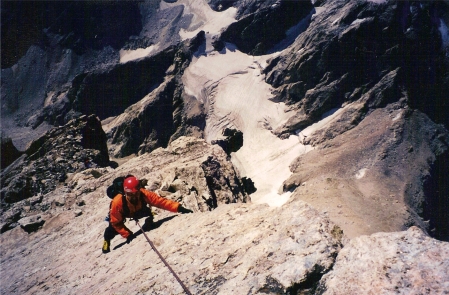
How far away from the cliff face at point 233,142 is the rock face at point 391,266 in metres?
0.02

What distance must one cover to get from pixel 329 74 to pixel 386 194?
948 inches

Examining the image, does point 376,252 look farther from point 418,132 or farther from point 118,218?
point 418,132

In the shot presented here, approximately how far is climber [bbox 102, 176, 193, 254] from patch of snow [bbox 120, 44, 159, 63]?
192 feet

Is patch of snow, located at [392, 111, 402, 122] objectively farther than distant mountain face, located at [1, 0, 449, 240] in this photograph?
Yes

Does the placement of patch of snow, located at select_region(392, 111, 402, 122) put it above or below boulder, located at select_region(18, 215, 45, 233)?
below

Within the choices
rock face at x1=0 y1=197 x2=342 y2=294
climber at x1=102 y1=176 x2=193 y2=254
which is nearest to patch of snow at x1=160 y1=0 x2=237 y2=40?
climber at x1=102 y1=176 x2=193 y2=254

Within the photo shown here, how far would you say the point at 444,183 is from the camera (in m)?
32.4

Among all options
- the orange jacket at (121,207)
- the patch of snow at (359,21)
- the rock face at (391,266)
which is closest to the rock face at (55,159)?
the orange jacket at (121,207)

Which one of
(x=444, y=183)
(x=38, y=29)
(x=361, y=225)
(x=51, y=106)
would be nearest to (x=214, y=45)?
(x=51, y=106)

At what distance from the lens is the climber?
6902mm

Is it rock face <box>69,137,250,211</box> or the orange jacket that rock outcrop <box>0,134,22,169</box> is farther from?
the orange jacket

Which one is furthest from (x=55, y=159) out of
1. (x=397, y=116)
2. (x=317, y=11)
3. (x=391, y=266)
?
(x=317, y=11)

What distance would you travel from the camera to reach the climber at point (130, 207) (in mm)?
6902

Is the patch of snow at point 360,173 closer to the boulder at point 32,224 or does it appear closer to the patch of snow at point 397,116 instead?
the patch of snow at point 397,116
